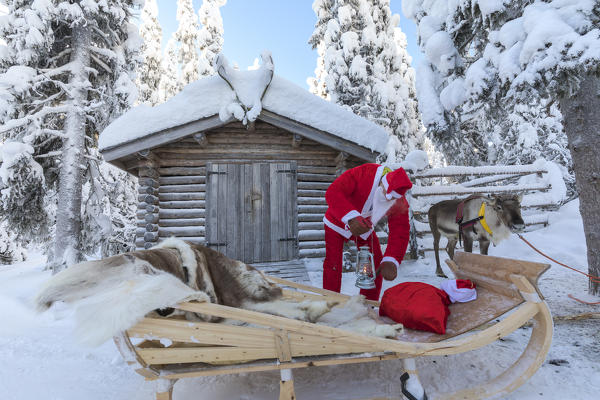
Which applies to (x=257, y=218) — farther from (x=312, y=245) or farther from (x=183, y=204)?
(x=183, y=204)

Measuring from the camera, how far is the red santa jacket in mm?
3211

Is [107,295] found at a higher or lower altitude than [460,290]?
higher

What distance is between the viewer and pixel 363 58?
1559cm

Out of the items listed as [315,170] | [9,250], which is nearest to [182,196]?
[315,170]

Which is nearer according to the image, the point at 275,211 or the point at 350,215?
the point at 350,215

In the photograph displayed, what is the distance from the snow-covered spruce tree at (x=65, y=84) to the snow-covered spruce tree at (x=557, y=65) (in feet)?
28.3

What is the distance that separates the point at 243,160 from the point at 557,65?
17.5 ft

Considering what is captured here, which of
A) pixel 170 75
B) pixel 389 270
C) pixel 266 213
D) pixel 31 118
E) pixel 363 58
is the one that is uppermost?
pixel 170 75

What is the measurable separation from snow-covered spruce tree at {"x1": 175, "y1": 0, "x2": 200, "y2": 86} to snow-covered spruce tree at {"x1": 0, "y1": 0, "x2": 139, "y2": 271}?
13131 millimetres

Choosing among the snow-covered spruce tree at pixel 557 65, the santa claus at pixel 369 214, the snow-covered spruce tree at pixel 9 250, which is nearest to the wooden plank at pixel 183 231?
the santa claus at pixel 369 214

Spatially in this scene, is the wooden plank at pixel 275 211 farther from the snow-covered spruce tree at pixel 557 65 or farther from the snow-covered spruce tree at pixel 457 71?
the snow-covered spruce tree at pixel 557 65

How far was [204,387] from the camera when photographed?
2.32 metres

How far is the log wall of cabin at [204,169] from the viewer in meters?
6.47

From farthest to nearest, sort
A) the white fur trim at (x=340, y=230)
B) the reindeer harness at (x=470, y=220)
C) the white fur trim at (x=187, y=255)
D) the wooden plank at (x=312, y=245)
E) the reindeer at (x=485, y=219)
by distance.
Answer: the wooden plank at (x=312, y=245) < the reindeer harness at (x=470, y=220) < the reindeer at (x=485, y=219) < the white fur trim at (x=340, y=230) < the white fur trim at (x=187, y=255)
